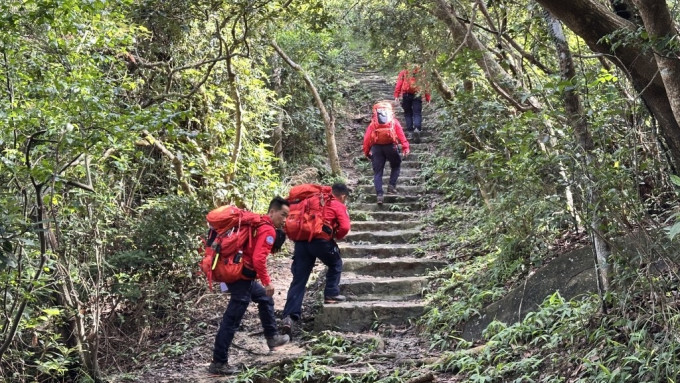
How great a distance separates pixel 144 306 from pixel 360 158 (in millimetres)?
8108

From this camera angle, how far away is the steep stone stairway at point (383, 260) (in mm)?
7461

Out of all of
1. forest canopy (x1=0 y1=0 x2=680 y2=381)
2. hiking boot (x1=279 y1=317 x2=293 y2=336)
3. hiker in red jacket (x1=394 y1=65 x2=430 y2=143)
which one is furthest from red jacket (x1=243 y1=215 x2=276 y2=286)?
hiker in red jacket (x1=394 y1=65 x2=430 y2=143)

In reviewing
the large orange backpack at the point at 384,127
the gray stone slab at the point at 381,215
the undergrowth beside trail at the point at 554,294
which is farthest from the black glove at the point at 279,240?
the large orange backpack at the point at 384,127

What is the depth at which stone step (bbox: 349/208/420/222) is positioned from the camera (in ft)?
36.4

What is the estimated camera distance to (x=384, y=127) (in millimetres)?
11164

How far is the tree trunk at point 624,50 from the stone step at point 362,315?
12.3 ft

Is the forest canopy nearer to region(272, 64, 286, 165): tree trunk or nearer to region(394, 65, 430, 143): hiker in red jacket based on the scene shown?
region(272, 64, 286, 165): tree trunk

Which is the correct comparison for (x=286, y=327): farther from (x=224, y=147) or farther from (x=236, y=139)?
(x=224, y=147)

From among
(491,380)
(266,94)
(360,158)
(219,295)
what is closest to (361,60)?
(360,158)

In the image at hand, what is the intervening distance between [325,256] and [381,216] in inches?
149

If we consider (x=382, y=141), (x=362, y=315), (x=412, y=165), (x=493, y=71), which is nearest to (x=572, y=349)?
(x=362, y=315)

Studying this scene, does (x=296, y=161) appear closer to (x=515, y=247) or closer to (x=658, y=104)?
(x=515, y=247)

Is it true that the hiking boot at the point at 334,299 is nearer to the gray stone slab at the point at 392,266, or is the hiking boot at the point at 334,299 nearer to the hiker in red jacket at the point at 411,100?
the gray stone slab at the point at 392,266

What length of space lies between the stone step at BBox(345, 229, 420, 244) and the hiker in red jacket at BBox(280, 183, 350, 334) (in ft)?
8.11
